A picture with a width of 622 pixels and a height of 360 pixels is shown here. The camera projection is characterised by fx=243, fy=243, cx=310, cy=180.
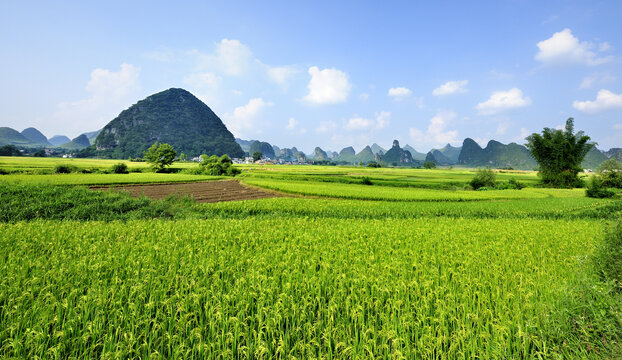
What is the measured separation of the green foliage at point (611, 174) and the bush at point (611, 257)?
56827mm

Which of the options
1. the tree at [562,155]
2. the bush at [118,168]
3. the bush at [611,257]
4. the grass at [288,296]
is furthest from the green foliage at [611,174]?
the bush at [118,168]

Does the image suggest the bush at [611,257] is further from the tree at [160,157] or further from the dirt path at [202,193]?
the tree at [160,157]

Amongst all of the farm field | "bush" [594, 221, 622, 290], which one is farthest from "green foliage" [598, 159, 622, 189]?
"bush" [594, 221, 622, 290]

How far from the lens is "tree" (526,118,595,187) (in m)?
50.1

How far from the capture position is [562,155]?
50844mm

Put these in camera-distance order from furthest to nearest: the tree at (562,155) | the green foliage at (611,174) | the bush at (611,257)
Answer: the tree at (562,155) < the green foliage at (611,174) < the bush at (611,257)

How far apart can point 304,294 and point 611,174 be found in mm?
64676

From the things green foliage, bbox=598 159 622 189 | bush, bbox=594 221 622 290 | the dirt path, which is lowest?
the dirt path

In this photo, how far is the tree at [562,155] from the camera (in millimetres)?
50062

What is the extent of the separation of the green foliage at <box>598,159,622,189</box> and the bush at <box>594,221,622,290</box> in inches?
2237

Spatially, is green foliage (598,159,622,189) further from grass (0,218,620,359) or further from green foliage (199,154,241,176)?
green foliage (199,154,241,176)

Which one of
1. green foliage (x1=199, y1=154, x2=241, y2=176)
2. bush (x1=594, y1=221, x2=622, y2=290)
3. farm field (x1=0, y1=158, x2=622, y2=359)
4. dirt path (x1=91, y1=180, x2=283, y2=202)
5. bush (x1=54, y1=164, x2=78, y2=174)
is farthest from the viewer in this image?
green foliage (x1=199, y1=154, x2=241, y2=176)

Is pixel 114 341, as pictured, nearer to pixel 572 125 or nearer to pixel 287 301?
pixel 287 301

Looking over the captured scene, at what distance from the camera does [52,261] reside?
6.16 m
